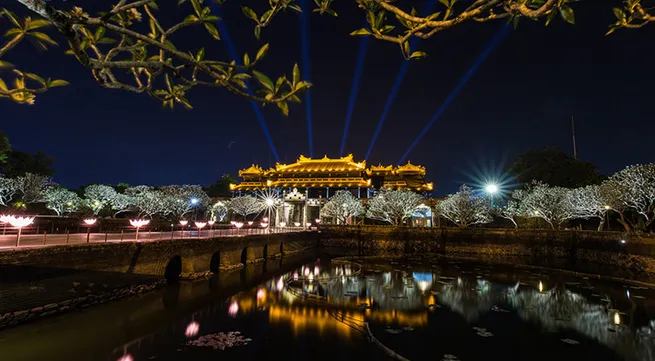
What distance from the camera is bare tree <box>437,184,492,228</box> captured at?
42.7 m

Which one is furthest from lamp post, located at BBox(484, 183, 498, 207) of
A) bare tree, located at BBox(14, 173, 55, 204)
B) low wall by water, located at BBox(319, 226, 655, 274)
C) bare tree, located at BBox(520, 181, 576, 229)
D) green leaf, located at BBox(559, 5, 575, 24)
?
Result: bare tree, located at BBox(14, 173, 55, 204)

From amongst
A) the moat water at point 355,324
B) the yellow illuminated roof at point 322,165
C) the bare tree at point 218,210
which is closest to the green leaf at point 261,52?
the moat water at point 355,324

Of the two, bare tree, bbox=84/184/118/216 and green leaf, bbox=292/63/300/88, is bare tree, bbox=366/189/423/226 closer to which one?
bare tree, bbox=84/184/118/216

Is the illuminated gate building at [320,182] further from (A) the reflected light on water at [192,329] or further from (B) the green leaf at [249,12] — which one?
(B) the green leaf at [249,12]

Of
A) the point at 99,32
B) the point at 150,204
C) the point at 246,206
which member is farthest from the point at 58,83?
the point at 246,206

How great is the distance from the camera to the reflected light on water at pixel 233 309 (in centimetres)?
1528

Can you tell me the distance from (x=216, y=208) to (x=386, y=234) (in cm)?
3113

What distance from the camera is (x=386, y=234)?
4328 cm

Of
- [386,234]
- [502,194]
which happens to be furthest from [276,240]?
[502,194]

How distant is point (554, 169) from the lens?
49.6 meters

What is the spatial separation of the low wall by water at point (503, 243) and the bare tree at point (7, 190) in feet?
117

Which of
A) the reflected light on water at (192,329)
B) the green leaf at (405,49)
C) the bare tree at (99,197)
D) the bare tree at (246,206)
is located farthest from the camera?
the bare tree at (246,206)

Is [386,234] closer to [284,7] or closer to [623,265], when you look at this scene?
[623,265]

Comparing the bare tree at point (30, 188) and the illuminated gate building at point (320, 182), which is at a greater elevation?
the illuminated gate building at point (320, 182)
